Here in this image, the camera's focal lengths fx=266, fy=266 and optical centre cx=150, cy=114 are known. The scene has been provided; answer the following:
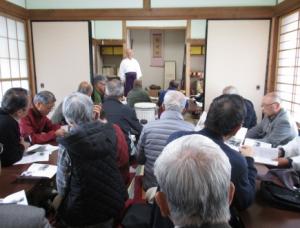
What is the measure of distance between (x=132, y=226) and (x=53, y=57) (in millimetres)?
3644

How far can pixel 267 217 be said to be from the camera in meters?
1.22

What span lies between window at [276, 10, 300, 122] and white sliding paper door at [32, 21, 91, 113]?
9.63 feet

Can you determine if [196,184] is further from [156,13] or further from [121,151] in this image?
[156,13]

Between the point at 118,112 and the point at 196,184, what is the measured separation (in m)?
2.07

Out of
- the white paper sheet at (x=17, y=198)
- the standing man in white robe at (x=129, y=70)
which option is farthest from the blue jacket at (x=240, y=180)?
the standing man in white robe at (x=129, y=70)

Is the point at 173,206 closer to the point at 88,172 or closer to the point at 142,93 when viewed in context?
the point at 88,172

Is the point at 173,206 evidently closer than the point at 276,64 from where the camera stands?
Yes

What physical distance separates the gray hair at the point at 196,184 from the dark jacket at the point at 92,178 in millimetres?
797

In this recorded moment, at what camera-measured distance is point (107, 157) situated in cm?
153

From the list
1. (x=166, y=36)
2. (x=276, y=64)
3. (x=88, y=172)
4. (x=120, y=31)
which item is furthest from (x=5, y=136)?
(x=166, y=36)

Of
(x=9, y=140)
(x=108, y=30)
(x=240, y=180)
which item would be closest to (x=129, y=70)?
(x=108, y=30)

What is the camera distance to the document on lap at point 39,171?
1679 millimetres

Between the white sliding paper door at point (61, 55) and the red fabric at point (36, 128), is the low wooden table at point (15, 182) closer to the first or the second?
the red fabric at point (36, 128)

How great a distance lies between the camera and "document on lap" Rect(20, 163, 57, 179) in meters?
1.68
